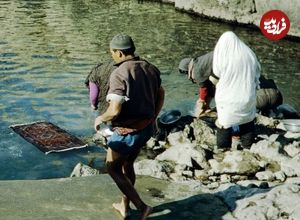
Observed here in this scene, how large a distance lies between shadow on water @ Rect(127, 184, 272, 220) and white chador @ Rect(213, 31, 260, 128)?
1985mm

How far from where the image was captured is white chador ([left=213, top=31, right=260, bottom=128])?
821 cm

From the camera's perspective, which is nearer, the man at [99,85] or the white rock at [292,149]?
the man at [99,85]

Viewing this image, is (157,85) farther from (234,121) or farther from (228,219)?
(234,121)

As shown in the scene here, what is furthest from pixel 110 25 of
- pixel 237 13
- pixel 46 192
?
pixel 46 192

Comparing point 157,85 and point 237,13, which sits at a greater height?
point 157,85

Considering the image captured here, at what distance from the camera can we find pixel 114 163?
5.47 metres

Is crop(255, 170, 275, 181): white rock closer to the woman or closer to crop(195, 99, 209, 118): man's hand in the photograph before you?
the woman

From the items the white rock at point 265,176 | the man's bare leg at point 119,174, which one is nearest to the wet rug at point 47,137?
the white rock at point 265,176

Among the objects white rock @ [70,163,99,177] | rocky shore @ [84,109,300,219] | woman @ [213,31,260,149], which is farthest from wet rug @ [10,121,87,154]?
woman @ [213,31,260,149]

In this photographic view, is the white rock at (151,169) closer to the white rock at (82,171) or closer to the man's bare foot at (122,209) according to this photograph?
the white rock at (82,171)

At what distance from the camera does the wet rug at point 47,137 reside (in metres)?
9.75

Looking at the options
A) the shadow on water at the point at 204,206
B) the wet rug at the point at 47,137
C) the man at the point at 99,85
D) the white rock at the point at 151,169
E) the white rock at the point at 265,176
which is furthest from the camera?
the wet rug at the point at 47,137

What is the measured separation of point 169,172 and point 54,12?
20393mm

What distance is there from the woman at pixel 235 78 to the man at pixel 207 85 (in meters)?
0.40
